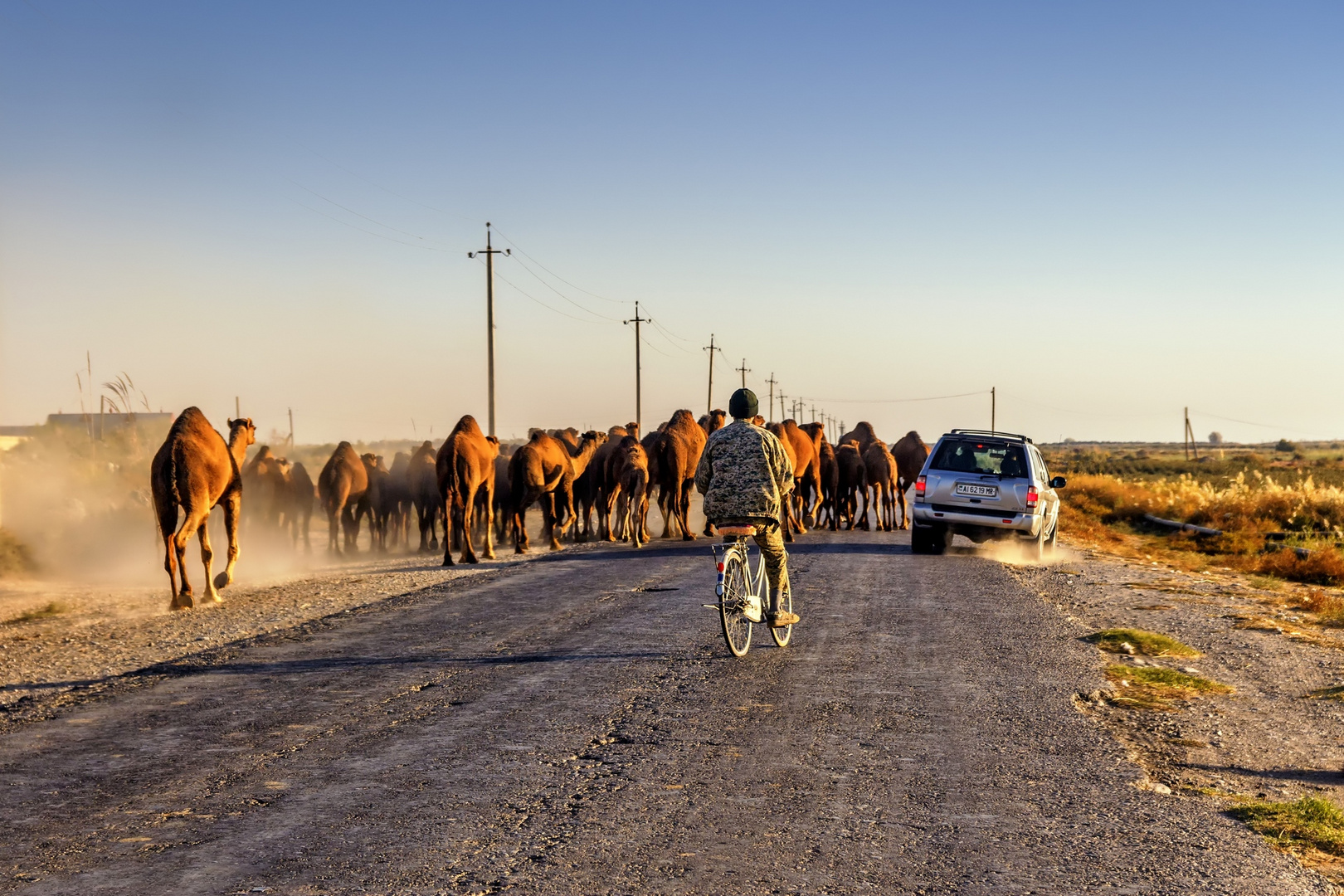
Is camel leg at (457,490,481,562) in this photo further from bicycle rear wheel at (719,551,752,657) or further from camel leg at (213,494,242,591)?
bicycle rear wheel at (719,551,752,657)

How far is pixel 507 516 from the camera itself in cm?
2947

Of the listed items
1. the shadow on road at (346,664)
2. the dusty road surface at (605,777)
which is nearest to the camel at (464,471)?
the dusty road surface at (605,777)

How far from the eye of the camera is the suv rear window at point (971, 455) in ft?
65.9

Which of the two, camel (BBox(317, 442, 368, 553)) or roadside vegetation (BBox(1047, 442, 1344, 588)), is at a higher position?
camel (BBox(317, 442, 368, 553))

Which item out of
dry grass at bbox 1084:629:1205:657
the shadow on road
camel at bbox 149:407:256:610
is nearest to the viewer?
the shadow on road

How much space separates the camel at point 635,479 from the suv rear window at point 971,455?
6.81m

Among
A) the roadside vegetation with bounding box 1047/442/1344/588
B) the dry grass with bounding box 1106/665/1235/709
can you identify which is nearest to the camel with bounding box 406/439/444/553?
the roadside vegetation with bounding box 1047/442/1344/588

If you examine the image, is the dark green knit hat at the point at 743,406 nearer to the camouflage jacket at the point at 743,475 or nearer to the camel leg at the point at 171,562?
the camouflage jacket at the point at 743,475

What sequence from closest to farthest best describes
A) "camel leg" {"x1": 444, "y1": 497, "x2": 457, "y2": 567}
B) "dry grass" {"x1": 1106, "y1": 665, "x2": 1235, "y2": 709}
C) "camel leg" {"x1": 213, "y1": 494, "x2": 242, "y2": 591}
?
1. "dry grass" {"x1": 1106, "y1": 665, "x2": 1235, "y2": 709}
2. "camel leg" {"x1": 213, "y1": 494, "x2": 242, "y2": 591}
3. "camel leg" {"x1": 444, "y1": 497, "x2": 457, "y2": 567}

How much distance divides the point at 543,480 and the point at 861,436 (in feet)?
42.9

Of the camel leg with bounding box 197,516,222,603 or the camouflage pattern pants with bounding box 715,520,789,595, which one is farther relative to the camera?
the camel leg with bounding box 197,516,222,603

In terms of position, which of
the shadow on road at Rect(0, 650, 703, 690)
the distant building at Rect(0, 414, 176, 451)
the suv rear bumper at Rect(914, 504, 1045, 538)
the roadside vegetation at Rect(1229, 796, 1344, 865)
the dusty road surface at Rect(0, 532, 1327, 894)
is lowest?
the roadside vegetation at Rect(1229, 796, 1344, 865)

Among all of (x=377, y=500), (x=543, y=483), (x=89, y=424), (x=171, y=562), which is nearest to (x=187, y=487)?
(x=171, y=562)

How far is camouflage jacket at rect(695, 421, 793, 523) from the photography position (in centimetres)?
1041
